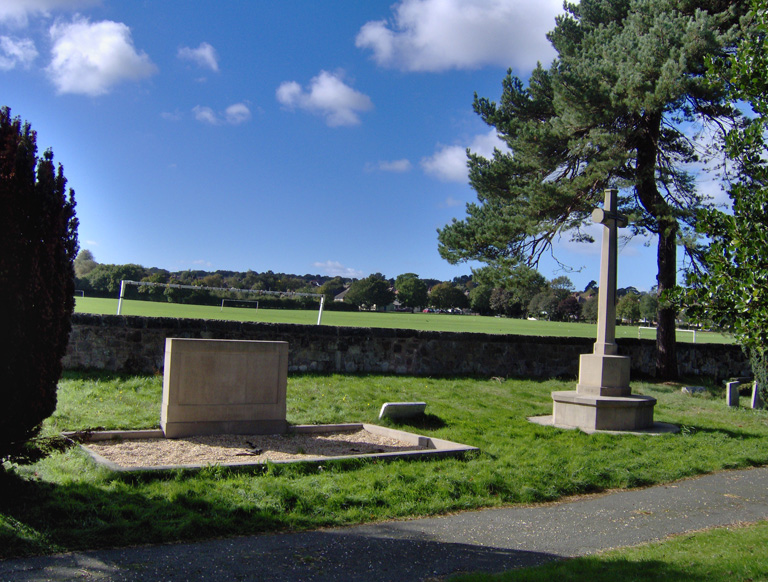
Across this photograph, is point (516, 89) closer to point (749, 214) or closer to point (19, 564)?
point (749, 214)

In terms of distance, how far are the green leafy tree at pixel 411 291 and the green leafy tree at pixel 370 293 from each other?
1268cm

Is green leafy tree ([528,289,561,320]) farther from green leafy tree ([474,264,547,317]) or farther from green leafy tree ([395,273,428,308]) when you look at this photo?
green leafy tree ([474,264,547,317])

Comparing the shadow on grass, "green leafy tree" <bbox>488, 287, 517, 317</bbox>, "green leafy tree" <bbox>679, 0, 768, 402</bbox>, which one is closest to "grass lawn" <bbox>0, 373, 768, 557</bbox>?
the shadow on grass

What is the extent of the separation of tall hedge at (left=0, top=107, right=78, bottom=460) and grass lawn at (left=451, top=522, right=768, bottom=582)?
3.53 m

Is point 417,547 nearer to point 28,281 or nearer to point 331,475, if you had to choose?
point 331,475

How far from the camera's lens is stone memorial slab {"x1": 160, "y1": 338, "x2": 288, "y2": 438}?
318 inches

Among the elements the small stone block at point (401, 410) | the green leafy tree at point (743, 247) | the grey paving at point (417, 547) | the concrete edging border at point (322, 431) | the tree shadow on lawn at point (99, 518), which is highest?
the green leafy tree at point (743, 247)

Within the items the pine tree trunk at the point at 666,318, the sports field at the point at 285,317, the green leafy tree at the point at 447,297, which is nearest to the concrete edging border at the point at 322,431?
the pine tree trunk at the point at 666,318

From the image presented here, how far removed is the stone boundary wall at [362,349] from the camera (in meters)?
11.8

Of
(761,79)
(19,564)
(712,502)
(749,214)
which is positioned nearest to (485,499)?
(712,502)

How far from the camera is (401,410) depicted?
9906 mm

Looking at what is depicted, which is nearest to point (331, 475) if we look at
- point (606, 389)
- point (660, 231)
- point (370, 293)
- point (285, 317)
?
point (606, 389)

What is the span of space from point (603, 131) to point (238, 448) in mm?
12865

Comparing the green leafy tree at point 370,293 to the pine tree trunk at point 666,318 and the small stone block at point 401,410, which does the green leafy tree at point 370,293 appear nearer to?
the pine tree trunk at point 666,318
